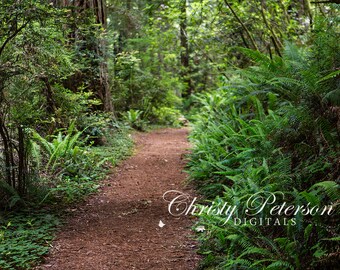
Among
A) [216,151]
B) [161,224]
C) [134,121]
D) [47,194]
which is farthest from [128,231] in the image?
[134,121]

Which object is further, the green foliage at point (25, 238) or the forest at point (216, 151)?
the green foliage at point (25, 238)

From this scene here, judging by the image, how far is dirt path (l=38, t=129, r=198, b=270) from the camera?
3.99 m

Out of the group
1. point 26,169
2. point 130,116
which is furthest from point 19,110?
point 130,116

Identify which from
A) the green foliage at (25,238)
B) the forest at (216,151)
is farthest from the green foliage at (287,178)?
the green foliage at (25,238)

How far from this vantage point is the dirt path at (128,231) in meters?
3.99

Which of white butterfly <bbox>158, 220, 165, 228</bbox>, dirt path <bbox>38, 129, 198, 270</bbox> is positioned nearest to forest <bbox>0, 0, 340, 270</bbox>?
dirt path <bbox>38, 129, 198, 270</bbox>

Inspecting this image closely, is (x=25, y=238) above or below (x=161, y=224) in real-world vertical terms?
above

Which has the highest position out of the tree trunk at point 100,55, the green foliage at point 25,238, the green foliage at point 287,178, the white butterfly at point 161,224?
the tree trunk at point 100,55

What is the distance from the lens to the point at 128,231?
4793 millimetres

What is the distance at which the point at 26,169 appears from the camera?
5.42m

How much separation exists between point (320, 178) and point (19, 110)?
3.96 m

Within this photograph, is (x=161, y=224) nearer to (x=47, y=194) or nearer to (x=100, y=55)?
(x=47, y=194)

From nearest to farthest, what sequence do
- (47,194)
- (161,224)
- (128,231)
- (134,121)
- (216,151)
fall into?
(128,231), (161,224), (47,194), (216,151), (134,121)

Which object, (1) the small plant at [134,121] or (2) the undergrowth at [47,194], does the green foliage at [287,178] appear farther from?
(1) the small plant at [134,121]
